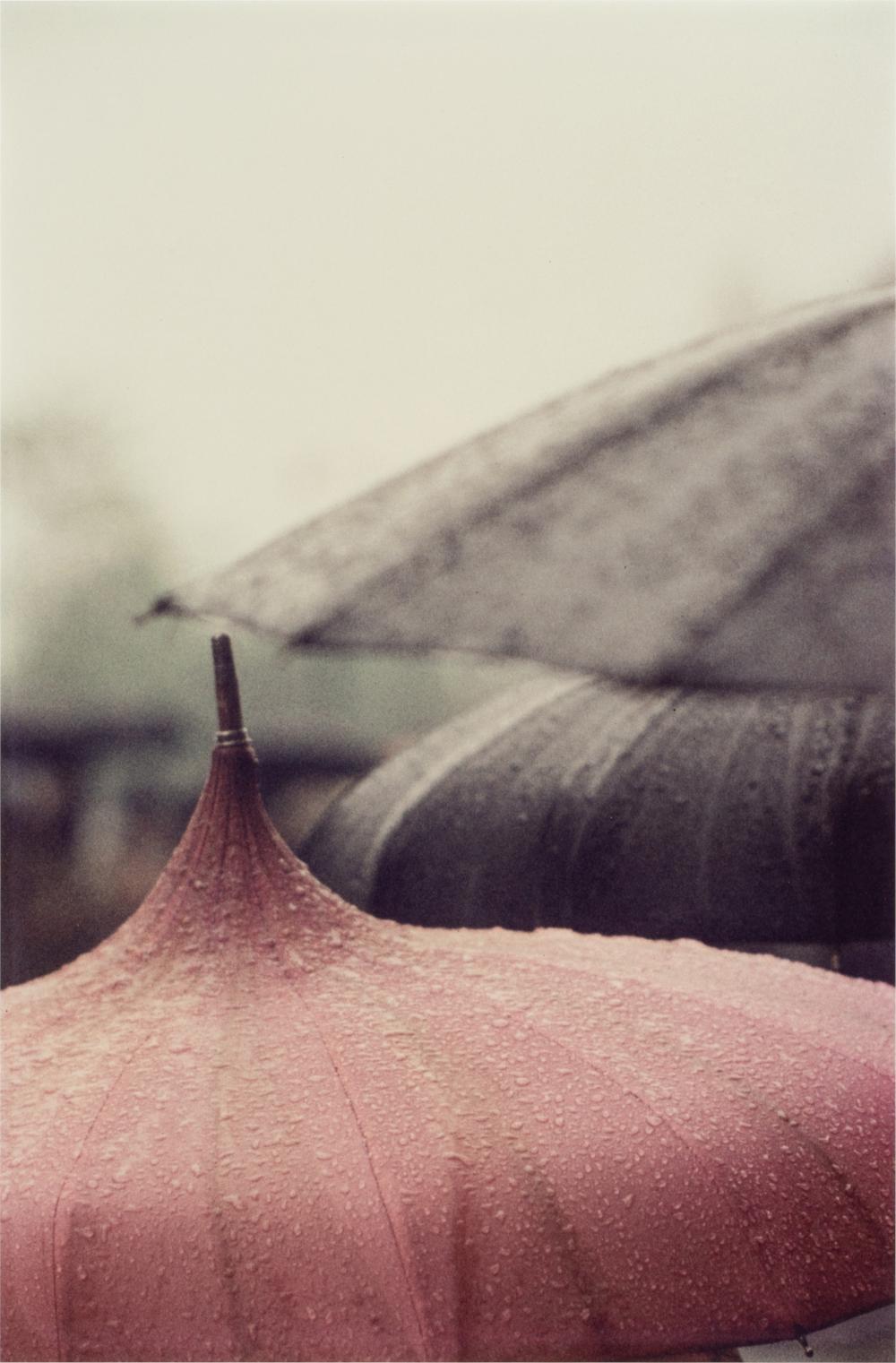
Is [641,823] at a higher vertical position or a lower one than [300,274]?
lower

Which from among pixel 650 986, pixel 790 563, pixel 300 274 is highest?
pixel 300 274

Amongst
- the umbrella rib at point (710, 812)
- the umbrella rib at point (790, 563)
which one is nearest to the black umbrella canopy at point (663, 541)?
the umbrella rib at point (790, 563)

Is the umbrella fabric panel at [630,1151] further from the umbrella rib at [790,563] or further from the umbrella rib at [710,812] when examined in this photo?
the umbrella rib at [710,812]

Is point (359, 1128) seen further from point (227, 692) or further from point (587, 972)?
point (227, 692)

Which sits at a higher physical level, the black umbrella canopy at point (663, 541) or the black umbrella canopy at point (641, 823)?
the black umbrella canopy at point (663, 541)

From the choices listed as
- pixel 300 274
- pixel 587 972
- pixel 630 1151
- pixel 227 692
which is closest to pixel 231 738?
pixel 227 692

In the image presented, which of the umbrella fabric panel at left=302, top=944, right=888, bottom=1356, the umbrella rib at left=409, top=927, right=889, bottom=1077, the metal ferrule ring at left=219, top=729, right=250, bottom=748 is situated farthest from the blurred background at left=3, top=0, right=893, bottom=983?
the umbrella fabric panel at left=302, top=944, right=888, bottom=1356
